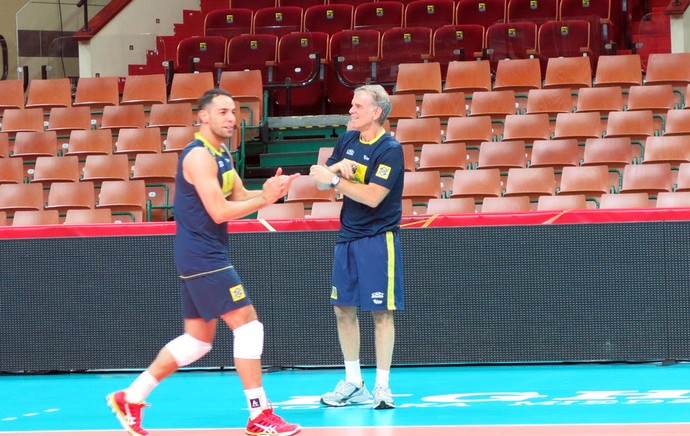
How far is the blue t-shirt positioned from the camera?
6.25 metres

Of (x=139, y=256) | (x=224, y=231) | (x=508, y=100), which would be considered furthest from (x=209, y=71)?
(x=224, y=231)

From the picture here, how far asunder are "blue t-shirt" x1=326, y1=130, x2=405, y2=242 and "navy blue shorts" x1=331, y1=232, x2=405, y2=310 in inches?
2.3

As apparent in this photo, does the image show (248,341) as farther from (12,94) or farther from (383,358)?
(12,94)

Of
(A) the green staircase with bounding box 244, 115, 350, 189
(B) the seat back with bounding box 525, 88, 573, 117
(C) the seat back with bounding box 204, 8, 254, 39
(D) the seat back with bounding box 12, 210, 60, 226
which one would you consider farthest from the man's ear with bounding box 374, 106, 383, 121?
(C) the seat back with bounding box 204, 8, 254, 39

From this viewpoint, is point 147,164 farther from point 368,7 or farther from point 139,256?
point 368,7

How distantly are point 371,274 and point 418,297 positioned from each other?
166 centimetres

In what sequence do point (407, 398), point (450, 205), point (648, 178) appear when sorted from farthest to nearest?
point (648, 178)
point (450, 205)
point (407, 398)

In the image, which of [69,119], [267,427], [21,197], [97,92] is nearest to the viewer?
[267,427]

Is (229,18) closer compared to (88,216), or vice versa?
(88,216)

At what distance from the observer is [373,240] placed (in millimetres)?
6301

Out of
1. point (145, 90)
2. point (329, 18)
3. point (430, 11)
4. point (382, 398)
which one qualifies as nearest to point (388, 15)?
point (430, 11)

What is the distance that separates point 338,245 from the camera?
6.46 metres

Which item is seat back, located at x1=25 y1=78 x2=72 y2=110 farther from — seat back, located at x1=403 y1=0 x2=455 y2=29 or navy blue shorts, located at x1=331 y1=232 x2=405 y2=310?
navy blue shorts, located at x1=331 y1=232 x2=405 y2=310

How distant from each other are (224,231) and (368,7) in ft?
35.8
